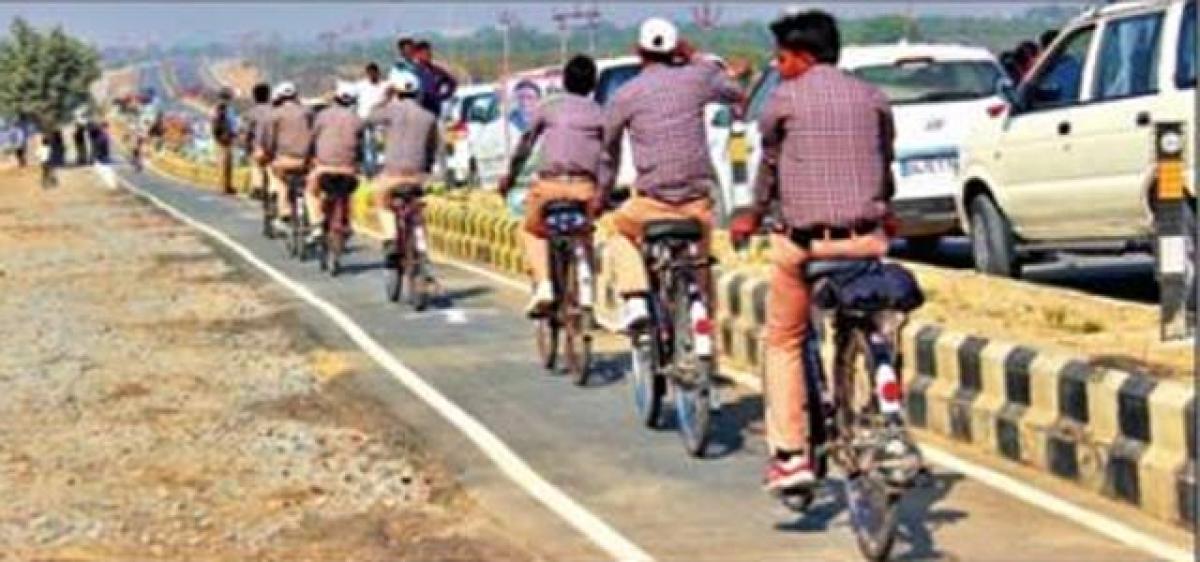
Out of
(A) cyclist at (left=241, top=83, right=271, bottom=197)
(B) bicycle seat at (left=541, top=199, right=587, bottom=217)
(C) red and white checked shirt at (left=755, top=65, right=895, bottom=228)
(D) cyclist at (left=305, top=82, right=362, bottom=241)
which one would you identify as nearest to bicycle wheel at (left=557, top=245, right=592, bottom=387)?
(B) bicycle seat at (left=541, top=199, right=587, bottom=217)

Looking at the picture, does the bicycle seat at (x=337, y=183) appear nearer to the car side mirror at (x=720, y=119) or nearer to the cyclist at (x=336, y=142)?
the cyclist at (x=336, y=142)

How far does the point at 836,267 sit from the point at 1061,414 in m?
1.81

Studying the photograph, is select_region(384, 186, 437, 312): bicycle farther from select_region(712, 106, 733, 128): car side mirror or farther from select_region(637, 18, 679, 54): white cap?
select_region(637, 18, 679, 54): white cap

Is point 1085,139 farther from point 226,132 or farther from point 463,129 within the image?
point 226,132

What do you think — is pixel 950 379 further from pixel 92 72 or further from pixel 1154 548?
pixel 92 72

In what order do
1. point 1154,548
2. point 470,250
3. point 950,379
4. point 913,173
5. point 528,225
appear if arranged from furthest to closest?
1. point 470,250
2. point 913,173
3. point 528,225
4. point 950,379
5. point 1154,548

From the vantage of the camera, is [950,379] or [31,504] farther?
[950,379]

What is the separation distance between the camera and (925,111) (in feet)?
64.2

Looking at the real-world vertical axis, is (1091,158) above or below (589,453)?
above

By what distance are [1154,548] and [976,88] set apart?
38.5 ft

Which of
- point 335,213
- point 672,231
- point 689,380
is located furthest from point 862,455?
point 335,213

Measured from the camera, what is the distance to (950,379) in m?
11.5

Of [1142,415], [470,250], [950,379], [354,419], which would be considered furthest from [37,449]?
[470,250]

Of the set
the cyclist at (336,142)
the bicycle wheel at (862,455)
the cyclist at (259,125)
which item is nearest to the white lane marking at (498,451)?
A: the bicycle wheel at (862,455)
